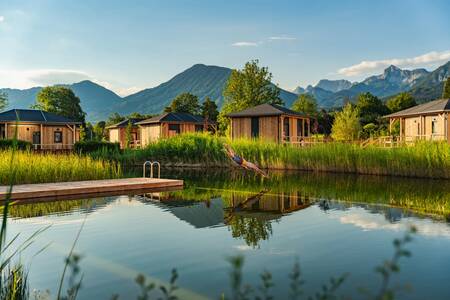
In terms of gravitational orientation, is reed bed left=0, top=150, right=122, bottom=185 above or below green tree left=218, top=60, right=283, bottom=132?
below

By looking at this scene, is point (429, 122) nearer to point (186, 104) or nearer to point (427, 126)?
point (427, 126)

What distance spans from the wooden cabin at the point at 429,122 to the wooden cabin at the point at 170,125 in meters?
15.4

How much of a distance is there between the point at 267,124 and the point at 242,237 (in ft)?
68.8

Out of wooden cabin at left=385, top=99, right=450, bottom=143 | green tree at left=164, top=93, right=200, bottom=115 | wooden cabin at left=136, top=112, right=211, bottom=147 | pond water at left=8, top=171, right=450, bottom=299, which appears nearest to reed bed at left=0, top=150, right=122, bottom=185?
pond water at left=8, top=171, right=450, bottom=299

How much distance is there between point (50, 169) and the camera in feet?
40.0

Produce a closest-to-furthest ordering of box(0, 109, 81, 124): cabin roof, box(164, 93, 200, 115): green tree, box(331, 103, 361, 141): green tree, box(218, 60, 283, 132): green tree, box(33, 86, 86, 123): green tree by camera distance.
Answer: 1. box(0, 109, 81, 124): cabin roof
2. box(331, 103, 361, 141): green tree
3. box(218, 60, 283, 132): green tree
4. box(33, 86, 86, 123): green tree
5. box(164, 93, 200, 115): green tree

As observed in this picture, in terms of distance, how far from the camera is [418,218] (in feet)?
25.1

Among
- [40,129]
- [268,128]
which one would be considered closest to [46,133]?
[40,129]

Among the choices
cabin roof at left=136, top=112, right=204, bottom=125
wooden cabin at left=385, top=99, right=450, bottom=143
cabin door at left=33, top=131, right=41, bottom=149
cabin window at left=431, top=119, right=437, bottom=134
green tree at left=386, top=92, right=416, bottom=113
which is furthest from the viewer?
green tree at left=386, top=92, right=416, bottom=113

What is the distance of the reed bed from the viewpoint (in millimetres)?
11523

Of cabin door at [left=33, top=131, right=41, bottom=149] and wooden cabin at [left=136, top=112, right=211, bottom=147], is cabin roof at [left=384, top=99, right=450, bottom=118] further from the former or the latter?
cabin door at [left=33, top=131, right=41, bottom=149]

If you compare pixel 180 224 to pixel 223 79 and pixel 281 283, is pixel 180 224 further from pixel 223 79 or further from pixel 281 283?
pixel 223 79

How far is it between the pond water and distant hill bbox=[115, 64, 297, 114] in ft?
531

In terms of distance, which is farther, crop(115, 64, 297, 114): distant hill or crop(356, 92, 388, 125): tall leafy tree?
crop(115, 64, 297, 114): distant hill
